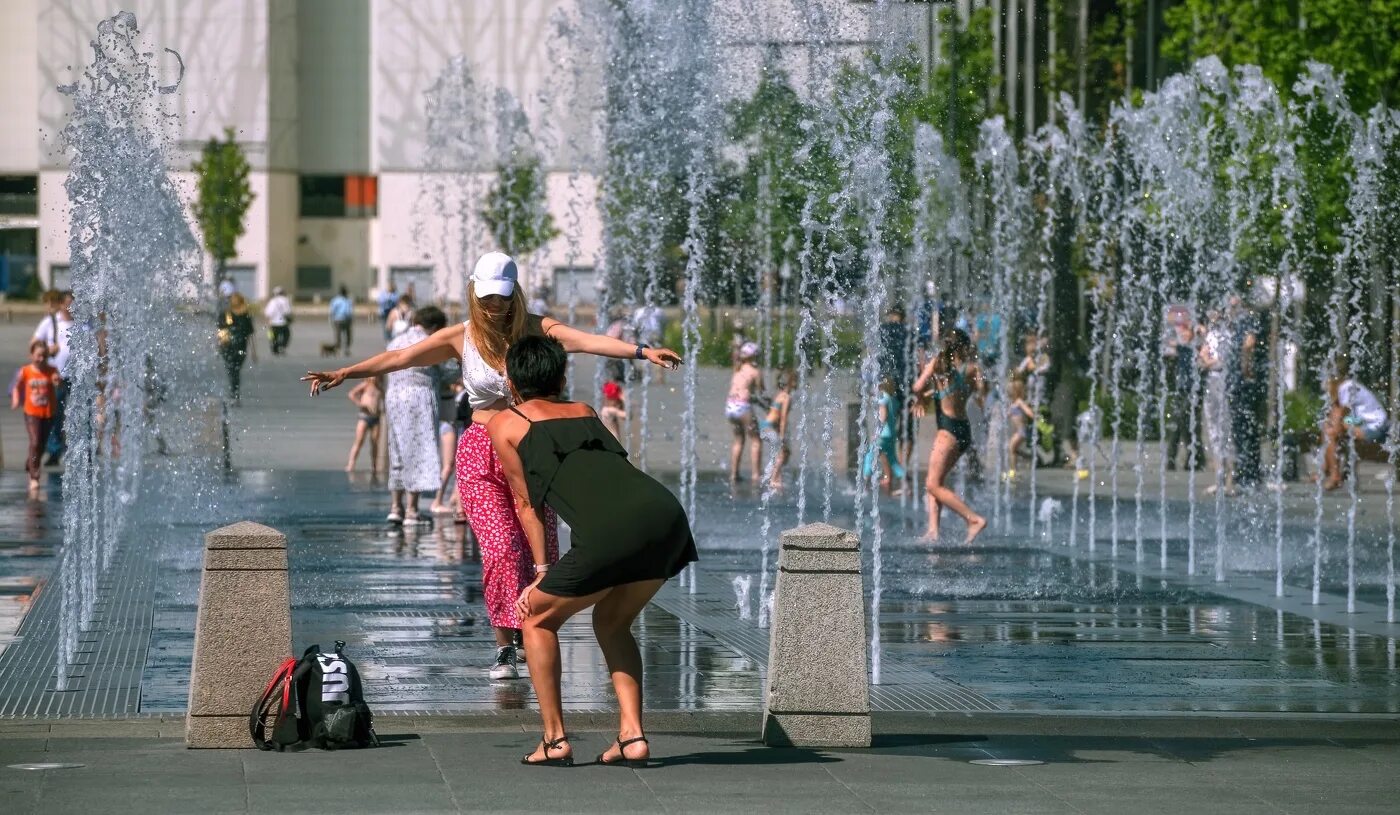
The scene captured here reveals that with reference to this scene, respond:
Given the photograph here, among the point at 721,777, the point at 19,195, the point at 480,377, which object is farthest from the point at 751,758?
the point at 19,195

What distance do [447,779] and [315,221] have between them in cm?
8572

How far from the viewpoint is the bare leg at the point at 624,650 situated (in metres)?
7.17

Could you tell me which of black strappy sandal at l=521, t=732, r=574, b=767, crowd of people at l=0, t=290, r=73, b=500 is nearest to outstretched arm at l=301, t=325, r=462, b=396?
black strappy sandal at l=521, t=732, r=574, b=767

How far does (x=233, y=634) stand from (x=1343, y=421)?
16.1 meters

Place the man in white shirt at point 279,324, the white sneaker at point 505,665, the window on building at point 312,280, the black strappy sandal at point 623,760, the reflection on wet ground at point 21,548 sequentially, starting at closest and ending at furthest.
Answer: the black strappy sandal at point 623,760
the white sneaker at point 505,665
the reflection on wet ground at point 21,548
the man in white shirt at point 279,324
the window on building at point 312,280

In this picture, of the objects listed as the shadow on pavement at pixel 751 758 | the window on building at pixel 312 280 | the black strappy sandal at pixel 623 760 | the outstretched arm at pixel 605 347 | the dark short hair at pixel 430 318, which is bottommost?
the shadow on pavement at pixel 751 758

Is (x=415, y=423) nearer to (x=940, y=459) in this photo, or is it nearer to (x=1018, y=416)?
(x=940, y=459)

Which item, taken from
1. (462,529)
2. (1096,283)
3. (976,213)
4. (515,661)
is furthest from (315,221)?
(515,661)

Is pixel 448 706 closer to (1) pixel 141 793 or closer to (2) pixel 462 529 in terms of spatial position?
(1) pixel 141 793

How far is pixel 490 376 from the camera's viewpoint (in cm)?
853

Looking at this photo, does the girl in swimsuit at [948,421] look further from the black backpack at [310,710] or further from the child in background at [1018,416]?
the black backpack at [310,710]

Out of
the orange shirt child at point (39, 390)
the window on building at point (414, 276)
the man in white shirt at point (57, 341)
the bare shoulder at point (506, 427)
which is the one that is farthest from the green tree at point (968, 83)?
the window on building at point (414, 276)

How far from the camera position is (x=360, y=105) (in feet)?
298

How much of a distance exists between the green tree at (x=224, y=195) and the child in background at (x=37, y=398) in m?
59.1
